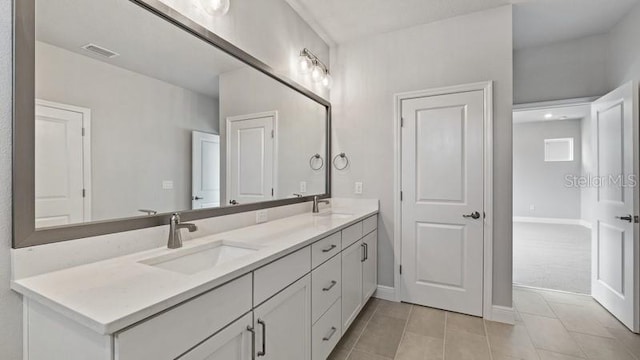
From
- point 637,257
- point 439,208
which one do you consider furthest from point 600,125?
point 439,208

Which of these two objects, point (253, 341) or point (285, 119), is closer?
point (253, 341)

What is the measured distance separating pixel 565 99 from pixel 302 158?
282cm

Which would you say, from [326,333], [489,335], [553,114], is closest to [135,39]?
[326,333]

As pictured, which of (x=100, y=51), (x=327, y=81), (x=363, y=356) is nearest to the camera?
(x=100, y=51)

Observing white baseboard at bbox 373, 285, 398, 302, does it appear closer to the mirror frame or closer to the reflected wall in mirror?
the reflected wall in mirror

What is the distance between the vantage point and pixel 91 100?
43.9 inches

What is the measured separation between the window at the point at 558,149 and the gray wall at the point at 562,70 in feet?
16.6

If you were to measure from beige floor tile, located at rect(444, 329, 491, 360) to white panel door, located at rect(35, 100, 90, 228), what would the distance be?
7.40ft

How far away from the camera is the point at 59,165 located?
1.02m

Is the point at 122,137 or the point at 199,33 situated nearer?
the point at 122,137

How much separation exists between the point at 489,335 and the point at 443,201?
1097mm

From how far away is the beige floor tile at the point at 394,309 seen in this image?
98.7 inches

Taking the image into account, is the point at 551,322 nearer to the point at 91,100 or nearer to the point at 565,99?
the point at 565,99

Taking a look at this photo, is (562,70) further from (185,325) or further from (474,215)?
(185,325)
